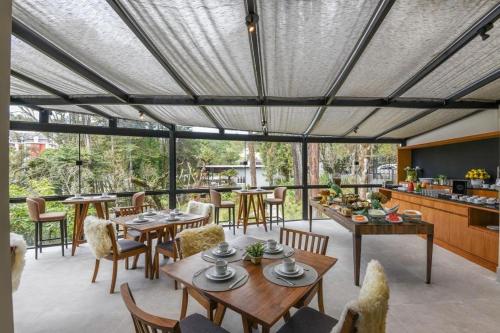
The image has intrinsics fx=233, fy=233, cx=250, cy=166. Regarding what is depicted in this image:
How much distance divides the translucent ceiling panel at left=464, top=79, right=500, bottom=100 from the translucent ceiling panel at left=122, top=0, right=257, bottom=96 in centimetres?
338

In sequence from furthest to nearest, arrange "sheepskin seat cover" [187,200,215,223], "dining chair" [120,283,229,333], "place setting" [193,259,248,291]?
1. "sheepskin seat cover" [187,200,215,223]
2. "place setting" [193,259,248,291]
3. "dining chair" [120,283,229,333]

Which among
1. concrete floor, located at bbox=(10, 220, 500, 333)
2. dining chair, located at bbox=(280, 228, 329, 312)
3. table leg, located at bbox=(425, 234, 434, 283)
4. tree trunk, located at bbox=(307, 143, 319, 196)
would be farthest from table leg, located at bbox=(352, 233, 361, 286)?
tree trunk, located at bbox=(307, 143, 319, 196)

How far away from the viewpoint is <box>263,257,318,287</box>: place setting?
60.6 inches

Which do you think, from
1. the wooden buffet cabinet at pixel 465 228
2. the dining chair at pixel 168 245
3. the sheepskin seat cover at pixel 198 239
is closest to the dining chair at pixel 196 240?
the sheepskin seat cover at pixel 198 239

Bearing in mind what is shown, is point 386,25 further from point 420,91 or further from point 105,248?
point 105,248

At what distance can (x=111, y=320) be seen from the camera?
2293mm

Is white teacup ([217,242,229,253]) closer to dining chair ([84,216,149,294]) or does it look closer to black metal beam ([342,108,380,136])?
dining chair ([84,216,149,294])

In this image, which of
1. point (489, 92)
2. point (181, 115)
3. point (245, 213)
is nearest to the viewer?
point (489, 92)

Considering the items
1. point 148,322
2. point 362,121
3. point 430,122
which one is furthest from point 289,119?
point 148,322

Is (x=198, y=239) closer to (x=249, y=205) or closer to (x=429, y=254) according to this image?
(x=429, y=254)

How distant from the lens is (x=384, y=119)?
488cm

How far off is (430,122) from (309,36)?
457 centimetres

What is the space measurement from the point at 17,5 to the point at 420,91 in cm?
451

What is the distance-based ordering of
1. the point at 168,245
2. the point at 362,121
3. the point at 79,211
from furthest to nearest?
the point at 362,121
the point at 79,211
the point at 168,245
